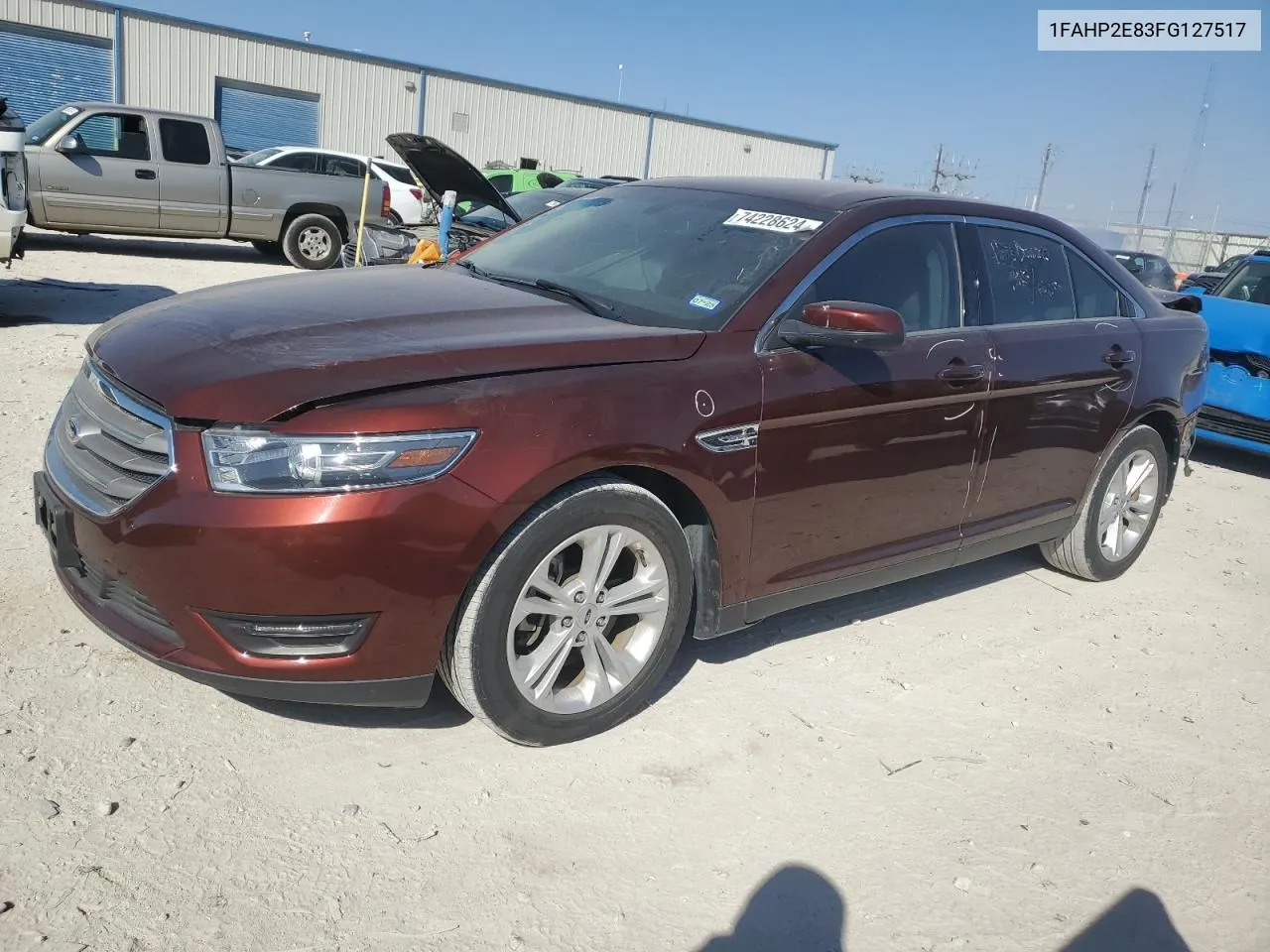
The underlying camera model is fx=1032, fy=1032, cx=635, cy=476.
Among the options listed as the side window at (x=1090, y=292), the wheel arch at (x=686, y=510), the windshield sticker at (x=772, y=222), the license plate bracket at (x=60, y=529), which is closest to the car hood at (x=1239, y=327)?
the side window at (x=1090, y=292)

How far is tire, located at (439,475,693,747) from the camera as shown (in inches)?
111

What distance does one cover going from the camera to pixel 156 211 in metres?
13.5

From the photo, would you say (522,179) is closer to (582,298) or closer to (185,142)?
(185,142)

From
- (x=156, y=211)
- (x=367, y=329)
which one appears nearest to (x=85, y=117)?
(x=156, y=211)

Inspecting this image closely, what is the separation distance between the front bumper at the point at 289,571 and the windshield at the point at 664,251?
113 centimetres

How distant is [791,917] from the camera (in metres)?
2.56

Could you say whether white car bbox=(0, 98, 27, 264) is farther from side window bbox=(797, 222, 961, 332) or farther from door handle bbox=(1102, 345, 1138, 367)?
door handle bbox=(1102, 345, 1138, 367)

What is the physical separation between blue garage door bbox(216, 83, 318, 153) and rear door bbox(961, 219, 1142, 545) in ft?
88.3

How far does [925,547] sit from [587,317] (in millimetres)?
1689

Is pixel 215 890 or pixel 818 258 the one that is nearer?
pixel 215 890

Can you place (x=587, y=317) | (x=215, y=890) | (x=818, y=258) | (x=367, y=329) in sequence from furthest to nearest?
(x=818, y=258) → (x=587, y=317) → (x=367, y=329) → (x=215, y=890)

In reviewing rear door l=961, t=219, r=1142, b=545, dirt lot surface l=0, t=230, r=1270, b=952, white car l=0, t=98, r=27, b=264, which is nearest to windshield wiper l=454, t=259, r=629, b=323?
dirt lot surface l=0, t=230, r=1270, b=952

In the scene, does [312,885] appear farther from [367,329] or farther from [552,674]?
[367,329]

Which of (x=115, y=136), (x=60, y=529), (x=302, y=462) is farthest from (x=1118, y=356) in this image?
(x=115, y=136)
